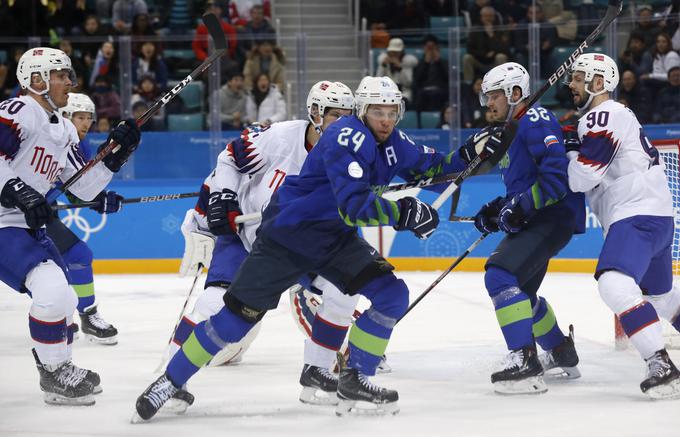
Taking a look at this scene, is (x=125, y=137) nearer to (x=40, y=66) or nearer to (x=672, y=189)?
(x=40, y=66)

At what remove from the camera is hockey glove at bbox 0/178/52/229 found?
12.4 feet

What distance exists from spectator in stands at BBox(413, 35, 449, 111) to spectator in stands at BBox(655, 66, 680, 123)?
1.45 metres

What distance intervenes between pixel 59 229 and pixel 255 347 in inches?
42.1

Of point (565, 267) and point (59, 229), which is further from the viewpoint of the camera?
point (565, 267)

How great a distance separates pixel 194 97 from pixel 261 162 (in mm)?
4012

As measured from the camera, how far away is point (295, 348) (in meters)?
5.06

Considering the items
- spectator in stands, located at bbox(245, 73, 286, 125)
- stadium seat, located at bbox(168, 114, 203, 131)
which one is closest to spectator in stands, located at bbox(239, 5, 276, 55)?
spectator in stands, located at bbox(245, 73, 286, 125)

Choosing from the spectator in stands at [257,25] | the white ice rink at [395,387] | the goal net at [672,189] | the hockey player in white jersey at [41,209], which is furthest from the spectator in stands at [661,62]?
the hockey player in white jersey at [41,209]

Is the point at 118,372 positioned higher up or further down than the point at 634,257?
further down

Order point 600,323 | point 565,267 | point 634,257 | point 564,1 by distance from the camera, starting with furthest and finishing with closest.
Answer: point 564,1 → point 565,267 → point 600,323 → point 634,257

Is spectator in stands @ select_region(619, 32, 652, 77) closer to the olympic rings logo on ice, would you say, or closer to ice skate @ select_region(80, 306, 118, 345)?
the olympic rings logo on ice

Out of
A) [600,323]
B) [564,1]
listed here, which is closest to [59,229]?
[600,323]

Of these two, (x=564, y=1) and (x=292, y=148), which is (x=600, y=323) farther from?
(x=564, y=1)

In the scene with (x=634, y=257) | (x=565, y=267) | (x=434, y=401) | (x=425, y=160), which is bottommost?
(x=565, y=267)
